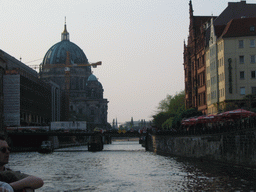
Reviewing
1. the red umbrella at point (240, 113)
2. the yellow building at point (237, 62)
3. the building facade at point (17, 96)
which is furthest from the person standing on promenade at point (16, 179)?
the building facade at point (17, 96)

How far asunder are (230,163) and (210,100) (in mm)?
53162

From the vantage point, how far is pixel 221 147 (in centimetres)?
5756

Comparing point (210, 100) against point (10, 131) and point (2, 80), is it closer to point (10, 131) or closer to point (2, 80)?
point (10, 131)

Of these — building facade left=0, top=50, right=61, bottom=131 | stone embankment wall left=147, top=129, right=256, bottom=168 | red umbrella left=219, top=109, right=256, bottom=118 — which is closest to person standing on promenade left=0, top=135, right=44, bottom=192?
stone embankment wall left=147, top=129, right=256, bottom=168

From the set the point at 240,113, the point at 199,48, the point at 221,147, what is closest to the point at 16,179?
the point at 240,113

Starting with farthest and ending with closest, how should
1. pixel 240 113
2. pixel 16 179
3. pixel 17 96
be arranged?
pixel 17 96 → pixel 240 113 → pixel 16 179

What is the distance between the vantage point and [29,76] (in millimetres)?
164500

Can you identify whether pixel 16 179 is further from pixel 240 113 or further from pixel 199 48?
pixel 199 48

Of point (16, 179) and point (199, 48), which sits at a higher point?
point (199, 48)

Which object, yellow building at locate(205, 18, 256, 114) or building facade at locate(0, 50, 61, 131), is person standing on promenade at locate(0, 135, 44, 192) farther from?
building facade at locate(0, 50, 61, 131)

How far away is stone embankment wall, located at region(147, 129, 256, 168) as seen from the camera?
46906 millimetres

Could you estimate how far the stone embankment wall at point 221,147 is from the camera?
154 ft

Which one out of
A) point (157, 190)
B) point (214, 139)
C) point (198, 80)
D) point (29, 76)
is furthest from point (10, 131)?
point (157, 190)

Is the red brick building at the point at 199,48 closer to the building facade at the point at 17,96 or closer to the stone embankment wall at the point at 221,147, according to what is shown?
the stone embankment wall at the point at 221,147
